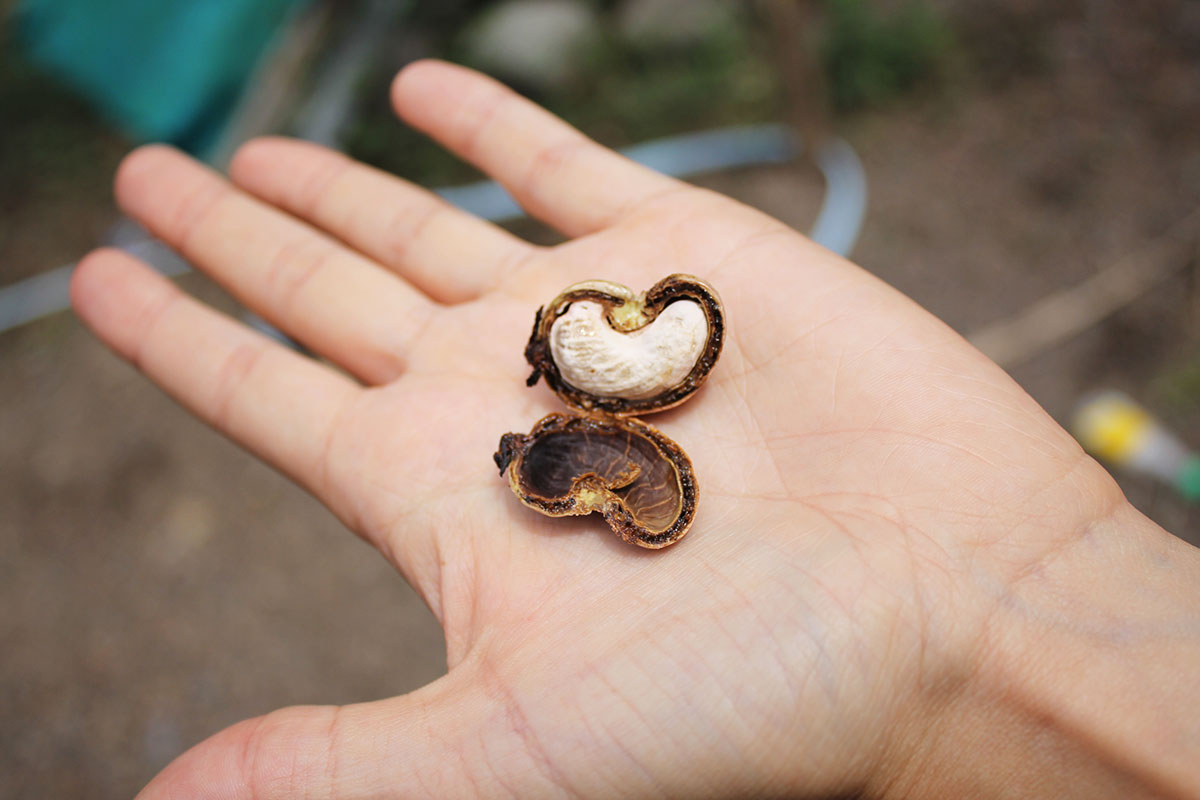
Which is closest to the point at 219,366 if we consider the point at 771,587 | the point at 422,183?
the point at 771,587

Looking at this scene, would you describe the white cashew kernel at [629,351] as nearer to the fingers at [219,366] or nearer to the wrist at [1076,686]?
the fingers at [219,366]

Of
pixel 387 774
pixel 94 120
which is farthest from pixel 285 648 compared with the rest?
pixel 94 120

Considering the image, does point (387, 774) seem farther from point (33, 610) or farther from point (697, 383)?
point (33, 610)

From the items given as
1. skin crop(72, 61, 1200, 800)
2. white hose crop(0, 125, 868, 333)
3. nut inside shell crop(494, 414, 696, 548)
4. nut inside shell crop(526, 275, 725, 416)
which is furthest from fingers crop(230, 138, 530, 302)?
white hose crop(0, 125, 868, 333)

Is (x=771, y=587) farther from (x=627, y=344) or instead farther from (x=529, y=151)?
(x=529, y=151)

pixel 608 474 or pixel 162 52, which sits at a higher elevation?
pixel 608 474

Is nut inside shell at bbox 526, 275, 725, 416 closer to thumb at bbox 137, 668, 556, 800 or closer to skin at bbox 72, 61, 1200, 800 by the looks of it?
skin at bbox 72, 61, 1200, 800

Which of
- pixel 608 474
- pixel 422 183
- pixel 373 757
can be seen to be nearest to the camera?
pixel 373 757
